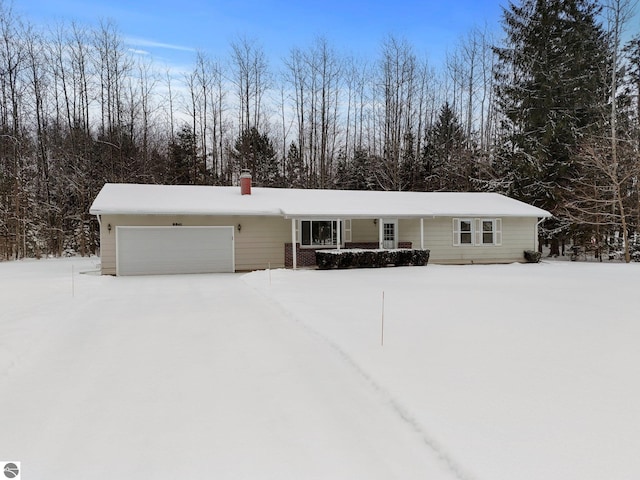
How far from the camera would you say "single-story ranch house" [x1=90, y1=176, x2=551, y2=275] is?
14.8 metres

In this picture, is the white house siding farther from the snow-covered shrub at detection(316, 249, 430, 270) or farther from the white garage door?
the snow-covered shrub at detection(316, 249, 430, 270)

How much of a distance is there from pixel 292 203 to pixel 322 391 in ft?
44.3

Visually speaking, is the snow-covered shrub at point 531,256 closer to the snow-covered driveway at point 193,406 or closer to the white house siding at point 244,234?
the white house siding at point 244,234

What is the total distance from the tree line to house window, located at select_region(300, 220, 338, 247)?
1230cm

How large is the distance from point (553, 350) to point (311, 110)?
28.6m

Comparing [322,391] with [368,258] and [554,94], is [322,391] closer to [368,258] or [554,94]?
[368,258]

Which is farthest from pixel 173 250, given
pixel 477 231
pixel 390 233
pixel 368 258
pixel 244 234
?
pixel 477 231

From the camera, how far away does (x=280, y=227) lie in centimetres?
1659

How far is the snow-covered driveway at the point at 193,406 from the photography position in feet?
9.12

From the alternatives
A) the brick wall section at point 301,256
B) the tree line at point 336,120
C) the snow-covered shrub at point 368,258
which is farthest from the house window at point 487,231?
the brick wall section at point 301,256

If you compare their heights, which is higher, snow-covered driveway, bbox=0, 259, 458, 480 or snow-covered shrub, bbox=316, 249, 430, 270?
snow-covered shrub, bbox=316, 249, 430, 270

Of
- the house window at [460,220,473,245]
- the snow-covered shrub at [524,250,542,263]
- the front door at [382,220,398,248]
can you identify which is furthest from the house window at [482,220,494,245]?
the front door at [382,220,398,248]

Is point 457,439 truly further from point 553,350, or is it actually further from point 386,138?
point 386,138

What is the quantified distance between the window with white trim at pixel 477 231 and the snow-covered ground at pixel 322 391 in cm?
1063
